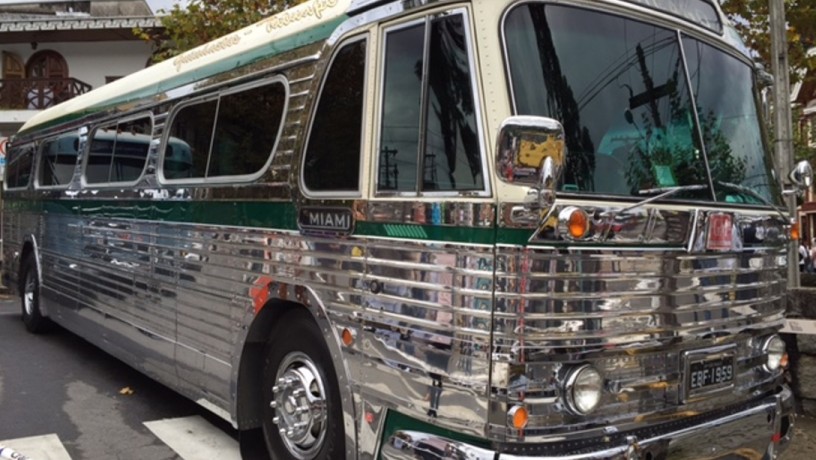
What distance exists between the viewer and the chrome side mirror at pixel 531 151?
2.60 metres

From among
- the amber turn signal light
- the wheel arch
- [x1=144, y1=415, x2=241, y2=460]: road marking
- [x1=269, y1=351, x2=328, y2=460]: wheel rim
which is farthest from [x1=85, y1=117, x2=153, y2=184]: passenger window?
the amber turn signal light

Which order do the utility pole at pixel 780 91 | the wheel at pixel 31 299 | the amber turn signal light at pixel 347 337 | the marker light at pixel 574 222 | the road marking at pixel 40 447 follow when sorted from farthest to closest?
the wheel at pixel 31 299, the utility pole at pixel 780 91, the road marking at pixel 40 447, the amber turn signal light at pixel 347 337, the marker light at pixel 574 222

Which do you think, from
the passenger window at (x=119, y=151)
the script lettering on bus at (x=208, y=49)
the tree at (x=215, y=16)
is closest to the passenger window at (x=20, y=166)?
the passenger window at (x=119, y=151)

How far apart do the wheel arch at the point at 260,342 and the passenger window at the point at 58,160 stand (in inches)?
172

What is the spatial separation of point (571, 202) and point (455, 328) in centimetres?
70

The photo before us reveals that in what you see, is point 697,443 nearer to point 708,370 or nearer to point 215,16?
point 708,370

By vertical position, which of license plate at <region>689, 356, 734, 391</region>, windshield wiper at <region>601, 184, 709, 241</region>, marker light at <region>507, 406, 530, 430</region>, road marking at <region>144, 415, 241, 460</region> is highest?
windshield wiper at <region>601, 184, 709, 241</region>

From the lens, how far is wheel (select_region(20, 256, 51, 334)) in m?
9.01

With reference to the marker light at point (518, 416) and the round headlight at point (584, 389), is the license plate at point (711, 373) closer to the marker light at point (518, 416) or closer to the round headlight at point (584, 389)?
the round headlight at point (584, 389)

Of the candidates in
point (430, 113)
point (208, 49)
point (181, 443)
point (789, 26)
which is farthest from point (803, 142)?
point (430, 113)

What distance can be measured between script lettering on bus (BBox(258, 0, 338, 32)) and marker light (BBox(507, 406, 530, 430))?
7.77 ft

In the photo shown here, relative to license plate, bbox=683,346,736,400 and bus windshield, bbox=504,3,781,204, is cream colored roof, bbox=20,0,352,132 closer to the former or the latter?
bus windshield, bbox=504,3,781,204

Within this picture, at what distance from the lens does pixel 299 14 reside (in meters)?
4.27

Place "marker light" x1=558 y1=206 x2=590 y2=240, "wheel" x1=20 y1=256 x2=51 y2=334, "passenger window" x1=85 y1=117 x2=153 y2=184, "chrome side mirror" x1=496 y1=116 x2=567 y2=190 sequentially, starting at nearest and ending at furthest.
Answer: "chrome side mirror" x1=496 y1=116 x2=567 y2=190 < "marker light" x1=558 y1=206 x2=590 y2=240 < "passenger window" x1=85 y1=117 x2=153 y2=184 < "wheel" x1=20 y1=256 x2=51 y2=334
